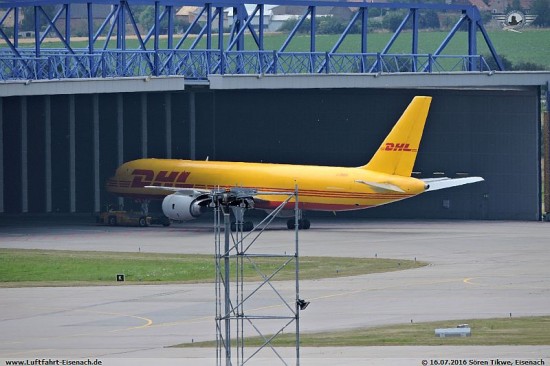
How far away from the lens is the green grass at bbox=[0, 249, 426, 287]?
5641cm

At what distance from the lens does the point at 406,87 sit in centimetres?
8906

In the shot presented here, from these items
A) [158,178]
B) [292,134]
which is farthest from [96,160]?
[292,134]

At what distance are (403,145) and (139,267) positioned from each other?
24.4 metres

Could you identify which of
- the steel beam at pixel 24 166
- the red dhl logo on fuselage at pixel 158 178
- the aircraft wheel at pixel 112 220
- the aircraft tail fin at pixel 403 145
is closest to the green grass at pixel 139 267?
the aircraft tail fin at pixel 403 145

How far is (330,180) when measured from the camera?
→ 8119cm

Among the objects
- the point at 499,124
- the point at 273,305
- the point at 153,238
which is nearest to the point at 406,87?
the point at 499,124

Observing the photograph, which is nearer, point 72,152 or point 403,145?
point 403,145

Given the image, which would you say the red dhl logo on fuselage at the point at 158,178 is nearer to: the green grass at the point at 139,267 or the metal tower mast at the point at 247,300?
the green grass at the point at 139,267

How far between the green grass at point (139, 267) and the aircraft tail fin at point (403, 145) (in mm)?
17040

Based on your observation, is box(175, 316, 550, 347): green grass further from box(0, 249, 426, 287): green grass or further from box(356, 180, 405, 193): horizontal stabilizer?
box(356, 180, 405, 193): horizontal stabilizer

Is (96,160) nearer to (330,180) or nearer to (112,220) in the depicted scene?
(112,220)

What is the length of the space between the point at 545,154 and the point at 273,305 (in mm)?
47463

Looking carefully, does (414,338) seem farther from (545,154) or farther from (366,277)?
(545,154)

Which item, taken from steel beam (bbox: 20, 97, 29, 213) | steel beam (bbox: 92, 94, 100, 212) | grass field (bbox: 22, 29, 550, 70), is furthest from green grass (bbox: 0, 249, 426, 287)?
grass field (bbox: 22, 29, 550, 70)
